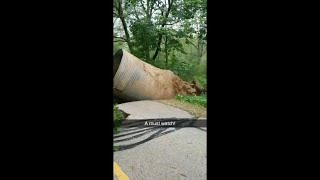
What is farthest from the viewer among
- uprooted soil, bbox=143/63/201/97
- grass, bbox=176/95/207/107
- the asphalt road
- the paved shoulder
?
uprooted soil, bbox=143/63/201/97

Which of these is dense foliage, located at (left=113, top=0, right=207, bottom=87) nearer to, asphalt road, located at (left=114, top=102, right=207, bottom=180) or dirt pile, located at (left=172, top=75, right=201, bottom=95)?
dirt pile, located at (left=172, top=75, right=201, bottom=95)

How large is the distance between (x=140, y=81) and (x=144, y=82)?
1.0 inches

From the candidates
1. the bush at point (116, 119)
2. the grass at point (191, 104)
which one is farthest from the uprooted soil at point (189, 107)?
the bush at point (116, 119)

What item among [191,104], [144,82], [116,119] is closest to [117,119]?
[116,119]

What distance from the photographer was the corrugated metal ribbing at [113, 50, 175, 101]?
1.59 meters

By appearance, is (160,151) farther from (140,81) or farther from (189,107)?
(140,81)

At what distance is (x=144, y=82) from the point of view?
183 cm

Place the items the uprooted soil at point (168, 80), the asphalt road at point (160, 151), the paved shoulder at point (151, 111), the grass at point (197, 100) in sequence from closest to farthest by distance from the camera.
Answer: the grass at point (197, 100)
the asphalt road at point (160, 151)
the paved shoulder at point (151, 111)
the uprooted soil at point (168, 80)

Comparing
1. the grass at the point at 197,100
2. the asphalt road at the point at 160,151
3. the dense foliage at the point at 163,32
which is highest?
the dense foliage at the point at 163,32

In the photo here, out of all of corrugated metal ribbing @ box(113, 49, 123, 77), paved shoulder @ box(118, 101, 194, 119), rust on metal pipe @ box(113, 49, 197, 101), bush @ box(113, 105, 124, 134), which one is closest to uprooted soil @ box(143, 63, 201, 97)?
rust on metal pipe @ box(113, 49, 197, 101)

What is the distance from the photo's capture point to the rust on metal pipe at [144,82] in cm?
159

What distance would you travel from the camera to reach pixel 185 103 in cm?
170

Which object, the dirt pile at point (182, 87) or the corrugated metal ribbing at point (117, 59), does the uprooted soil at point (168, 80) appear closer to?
the dirt pile at point (182, 87)
